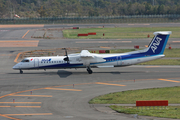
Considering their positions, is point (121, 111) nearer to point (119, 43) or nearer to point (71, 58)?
point (71, 58)

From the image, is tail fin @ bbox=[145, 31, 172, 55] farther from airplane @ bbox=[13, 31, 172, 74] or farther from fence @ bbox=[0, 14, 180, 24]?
fence @ bbox=[0, 14, 180, 24]

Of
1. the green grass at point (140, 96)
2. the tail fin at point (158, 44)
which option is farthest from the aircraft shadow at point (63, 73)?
the tail fin at point (158, 44)

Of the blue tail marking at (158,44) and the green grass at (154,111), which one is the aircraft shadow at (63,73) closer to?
the blue tail marking at (158,44)

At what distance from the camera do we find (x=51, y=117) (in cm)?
2353

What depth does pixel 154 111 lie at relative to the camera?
25078 millimetres

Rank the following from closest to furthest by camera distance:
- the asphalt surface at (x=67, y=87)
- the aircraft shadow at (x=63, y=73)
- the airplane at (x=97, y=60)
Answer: the asphalt surface at (x=67, y=87) → the aircraft shadow at (x=63, y=73) → the airplane at (x=97, y=60)

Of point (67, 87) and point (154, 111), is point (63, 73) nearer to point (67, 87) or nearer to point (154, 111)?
point (67, 87)

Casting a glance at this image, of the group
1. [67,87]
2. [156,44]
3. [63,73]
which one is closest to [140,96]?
[67,87]

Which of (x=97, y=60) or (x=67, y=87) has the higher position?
(x=97, y=60)

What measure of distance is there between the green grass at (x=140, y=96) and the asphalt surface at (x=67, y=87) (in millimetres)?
1626

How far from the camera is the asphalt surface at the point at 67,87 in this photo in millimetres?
24828

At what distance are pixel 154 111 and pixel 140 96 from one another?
20.4 ft

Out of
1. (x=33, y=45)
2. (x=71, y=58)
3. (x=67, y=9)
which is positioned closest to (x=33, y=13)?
(x=67, y=9)

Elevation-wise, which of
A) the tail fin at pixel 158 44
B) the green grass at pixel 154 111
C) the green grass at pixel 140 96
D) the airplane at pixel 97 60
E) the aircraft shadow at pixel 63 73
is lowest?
the aircraft shadow at pixel 63 73
